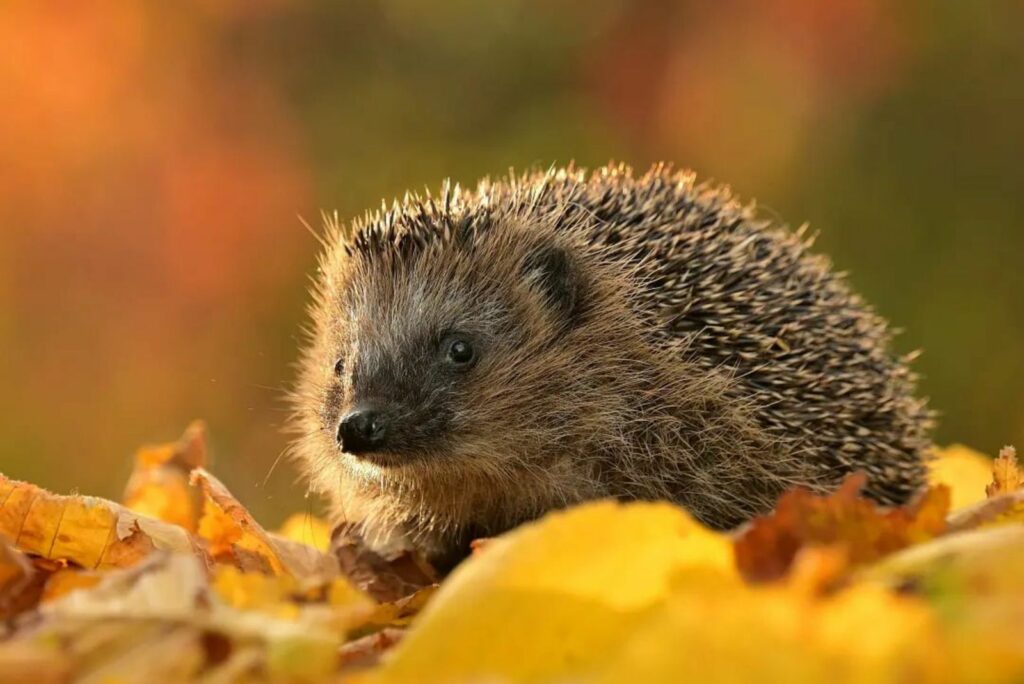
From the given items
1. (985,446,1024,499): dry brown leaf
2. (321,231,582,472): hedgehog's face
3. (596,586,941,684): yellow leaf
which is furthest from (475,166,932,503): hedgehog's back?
(596,586,941,684): yellow leaf

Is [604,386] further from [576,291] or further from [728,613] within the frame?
[728,613]

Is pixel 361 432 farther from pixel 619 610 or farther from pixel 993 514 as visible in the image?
pixel 619 610

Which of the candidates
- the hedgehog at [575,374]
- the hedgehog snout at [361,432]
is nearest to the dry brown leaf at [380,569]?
the hedgehog at [575,374]

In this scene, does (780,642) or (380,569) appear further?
(380,569)

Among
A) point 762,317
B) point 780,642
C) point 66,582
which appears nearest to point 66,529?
point 66,582

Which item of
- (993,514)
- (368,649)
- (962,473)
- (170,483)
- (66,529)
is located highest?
(962,473)

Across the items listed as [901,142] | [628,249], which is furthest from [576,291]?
[901,142]
